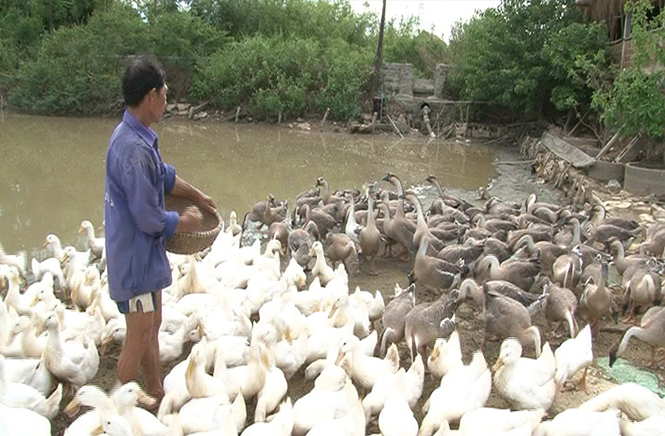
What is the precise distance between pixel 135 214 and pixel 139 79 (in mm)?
723

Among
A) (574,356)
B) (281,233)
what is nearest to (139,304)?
(574,356)

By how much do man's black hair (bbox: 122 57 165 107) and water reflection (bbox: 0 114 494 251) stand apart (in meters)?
4.85

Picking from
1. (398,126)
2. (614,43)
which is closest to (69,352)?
(614,43)

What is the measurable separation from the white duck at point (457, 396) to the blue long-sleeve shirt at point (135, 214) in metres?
1.84

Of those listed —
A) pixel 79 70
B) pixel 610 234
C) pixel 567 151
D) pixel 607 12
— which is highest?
pixel 607 12

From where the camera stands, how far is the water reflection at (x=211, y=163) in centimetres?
911

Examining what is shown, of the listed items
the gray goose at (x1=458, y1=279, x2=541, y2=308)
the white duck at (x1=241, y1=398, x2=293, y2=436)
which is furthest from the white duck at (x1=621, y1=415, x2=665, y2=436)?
the white duck at (x1=241, y1=398, x2=293, y2=436)

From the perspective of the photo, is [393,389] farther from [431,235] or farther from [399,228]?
[399,228]

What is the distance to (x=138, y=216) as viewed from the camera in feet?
9.99

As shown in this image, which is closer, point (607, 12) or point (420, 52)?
point (607, 12)

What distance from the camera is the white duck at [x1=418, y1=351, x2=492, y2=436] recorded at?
359cm

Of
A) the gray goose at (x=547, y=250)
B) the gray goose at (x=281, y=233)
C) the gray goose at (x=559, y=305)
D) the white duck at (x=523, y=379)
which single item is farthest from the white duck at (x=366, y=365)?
the gray goose at (x=281, y=233)

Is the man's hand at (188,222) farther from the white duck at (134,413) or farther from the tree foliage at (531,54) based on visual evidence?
the tree foliage at (531,54)

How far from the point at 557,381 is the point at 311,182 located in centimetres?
888
